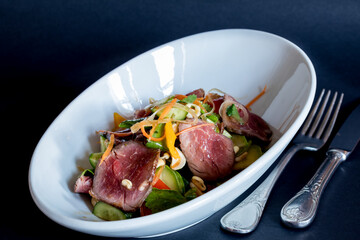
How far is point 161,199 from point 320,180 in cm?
87

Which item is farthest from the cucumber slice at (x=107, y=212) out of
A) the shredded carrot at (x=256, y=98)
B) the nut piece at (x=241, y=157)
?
the shredded carrot at (x=256, y=98)

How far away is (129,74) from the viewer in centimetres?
278

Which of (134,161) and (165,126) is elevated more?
(165,126)

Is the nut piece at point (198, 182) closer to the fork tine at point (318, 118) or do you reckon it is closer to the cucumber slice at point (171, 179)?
the cucumber slice at point (171, 179)

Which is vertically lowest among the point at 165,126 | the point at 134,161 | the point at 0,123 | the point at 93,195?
the point at 0,123

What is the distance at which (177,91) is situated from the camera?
293 centimetres

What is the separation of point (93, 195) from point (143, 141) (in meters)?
0.38

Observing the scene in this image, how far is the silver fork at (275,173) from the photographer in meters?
1.98

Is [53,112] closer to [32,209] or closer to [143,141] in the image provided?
[32,209]

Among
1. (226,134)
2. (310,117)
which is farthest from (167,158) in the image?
(310,117)

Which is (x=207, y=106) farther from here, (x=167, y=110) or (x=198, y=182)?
(x=198, y=182)

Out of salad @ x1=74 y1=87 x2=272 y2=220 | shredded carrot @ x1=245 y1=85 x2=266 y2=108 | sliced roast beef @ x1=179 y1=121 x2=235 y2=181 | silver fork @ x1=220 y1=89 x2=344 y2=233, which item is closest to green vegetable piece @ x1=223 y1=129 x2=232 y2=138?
salad @ x1=74 y1=87 x2=272 y2=220

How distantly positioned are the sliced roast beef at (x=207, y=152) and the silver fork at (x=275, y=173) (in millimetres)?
195

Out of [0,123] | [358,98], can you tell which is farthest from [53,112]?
[358,98]
